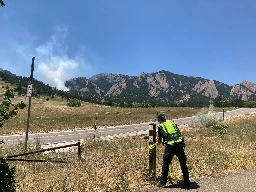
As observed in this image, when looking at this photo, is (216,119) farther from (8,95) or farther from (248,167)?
(8,95)

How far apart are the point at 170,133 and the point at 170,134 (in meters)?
0.03

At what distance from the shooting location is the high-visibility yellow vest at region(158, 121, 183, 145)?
789cm

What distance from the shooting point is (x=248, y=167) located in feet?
32.4

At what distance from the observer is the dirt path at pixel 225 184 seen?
7680 millimetres

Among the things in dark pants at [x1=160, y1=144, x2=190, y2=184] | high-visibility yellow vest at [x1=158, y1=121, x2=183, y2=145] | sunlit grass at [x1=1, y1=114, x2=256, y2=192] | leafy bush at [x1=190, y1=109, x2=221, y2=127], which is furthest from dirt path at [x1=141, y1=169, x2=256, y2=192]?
leafy bush at [x1=190, y1=109, x2=221, y2=127]

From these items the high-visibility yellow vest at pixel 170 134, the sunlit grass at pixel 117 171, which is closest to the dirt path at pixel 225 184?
the sunlit grass at pixel 117 171

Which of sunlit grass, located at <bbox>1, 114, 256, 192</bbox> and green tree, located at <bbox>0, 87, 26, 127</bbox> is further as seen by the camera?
sunlit grass, located at <bbox>1, 114, 256, 192</bbox>

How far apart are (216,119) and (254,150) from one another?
19.2 meters

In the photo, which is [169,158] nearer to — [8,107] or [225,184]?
[225,184]

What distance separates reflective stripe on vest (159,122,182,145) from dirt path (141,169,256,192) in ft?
3.75

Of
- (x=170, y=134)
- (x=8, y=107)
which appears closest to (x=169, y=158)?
(x=170, y=134)

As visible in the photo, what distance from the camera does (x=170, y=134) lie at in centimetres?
791

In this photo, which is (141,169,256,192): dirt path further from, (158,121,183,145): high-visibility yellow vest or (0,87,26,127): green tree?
(0,87,26,127): green tree

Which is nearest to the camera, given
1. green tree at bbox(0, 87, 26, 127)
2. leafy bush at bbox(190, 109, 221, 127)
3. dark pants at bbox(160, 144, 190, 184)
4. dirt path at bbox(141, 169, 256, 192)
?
green tree at bbox(0, 87, 26, 127)
